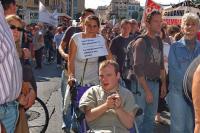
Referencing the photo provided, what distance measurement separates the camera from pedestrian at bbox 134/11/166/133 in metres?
5.60

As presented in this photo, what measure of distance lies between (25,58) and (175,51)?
1.86 metres

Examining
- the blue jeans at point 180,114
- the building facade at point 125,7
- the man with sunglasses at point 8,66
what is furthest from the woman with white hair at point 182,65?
the building facade at point 125,7

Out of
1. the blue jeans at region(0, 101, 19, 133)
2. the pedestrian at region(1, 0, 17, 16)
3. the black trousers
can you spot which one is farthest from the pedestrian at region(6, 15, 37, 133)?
the black trousers

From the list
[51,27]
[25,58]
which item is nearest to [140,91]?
[25,58]

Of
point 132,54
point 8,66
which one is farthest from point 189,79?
point 132,54

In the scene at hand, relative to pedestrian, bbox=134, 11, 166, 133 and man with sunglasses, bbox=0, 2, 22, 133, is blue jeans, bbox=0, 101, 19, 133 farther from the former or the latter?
pedestrian, bbox=134, 11, 166, 133

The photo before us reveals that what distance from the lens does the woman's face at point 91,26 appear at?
5.84 metres

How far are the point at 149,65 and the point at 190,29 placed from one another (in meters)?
0.75

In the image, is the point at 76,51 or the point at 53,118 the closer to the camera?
the point at 76,51

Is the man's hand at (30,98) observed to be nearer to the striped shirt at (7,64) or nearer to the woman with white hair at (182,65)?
the striped shirt at (7,64)

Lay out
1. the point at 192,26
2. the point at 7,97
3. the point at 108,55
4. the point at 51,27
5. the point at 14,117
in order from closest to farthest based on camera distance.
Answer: the point at 7,97 → the point at 14,117 → the point at 192,26 → the point at 108,55 → the point at 51,27

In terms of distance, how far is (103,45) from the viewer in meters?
6.00

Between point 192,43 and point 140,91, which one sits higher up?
point 192,43

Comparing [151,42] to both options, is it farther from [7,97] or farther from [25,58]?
[7,97]
